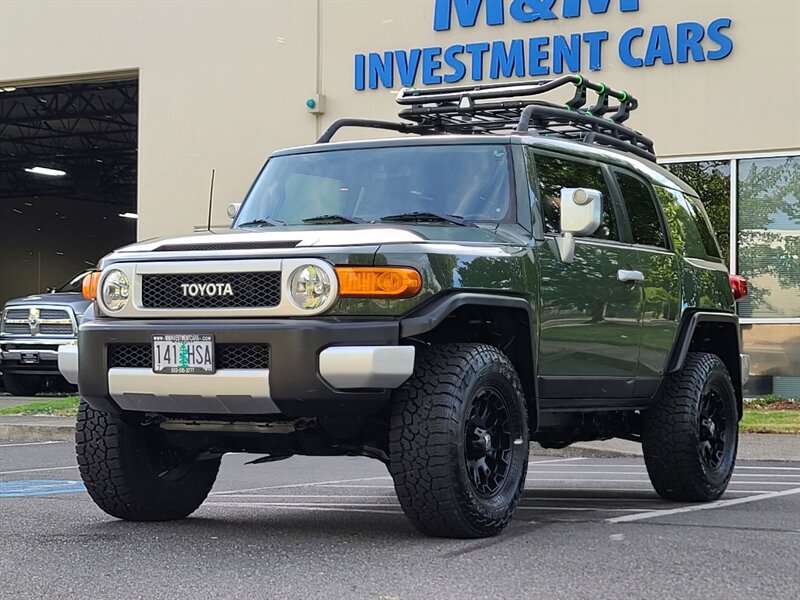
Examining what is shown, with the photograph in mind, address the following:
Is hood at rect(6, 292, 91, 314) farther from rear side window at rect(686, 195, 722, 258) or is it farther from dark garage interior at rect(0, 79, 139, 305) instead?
dark garage interior at rect(0, 79, 139, 305)

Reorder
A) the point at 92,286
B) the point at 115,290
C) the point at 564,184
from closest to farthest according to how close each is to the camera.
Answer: the point at 115,290
the point at 92,286
the point at 564,184

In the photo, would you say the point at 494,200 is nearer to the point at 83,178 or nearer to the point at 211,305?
the point at 211,305

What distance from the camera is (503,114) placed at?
354 inches

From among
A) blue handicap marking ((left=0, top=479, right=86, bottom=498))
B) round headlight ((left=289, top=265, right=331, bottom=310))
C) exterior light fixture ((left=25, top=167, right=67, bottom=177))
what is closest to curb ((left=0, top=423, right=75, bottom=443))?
blue handicap marking ((left=0, top=479, right=86, bottom=498))

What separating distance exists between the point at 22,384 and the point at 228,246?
16.3 meters

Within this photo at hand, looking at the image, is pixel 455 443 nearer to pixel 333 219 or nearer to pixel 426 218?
pixel 426 218

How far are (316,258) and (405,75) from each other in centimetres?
1393

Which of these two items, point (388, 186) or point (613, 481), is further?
point (613, 481)

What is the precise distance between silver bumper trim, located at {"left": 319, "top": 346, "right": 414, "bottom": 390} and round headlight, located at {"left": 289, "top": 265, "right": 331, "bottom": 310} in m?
0.25

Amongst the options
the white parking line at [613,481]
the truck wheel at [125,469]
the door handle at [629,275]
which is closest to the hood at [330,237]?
the truck wheel at [125,469]

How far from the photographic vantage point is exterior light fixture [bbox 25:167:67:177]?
48.1 metres

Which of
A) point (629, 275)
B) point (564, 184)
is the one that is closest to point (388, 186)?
point (564, 184)

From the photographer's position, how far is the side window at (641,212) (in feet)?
27.2

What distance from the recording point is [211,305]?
6340mm
